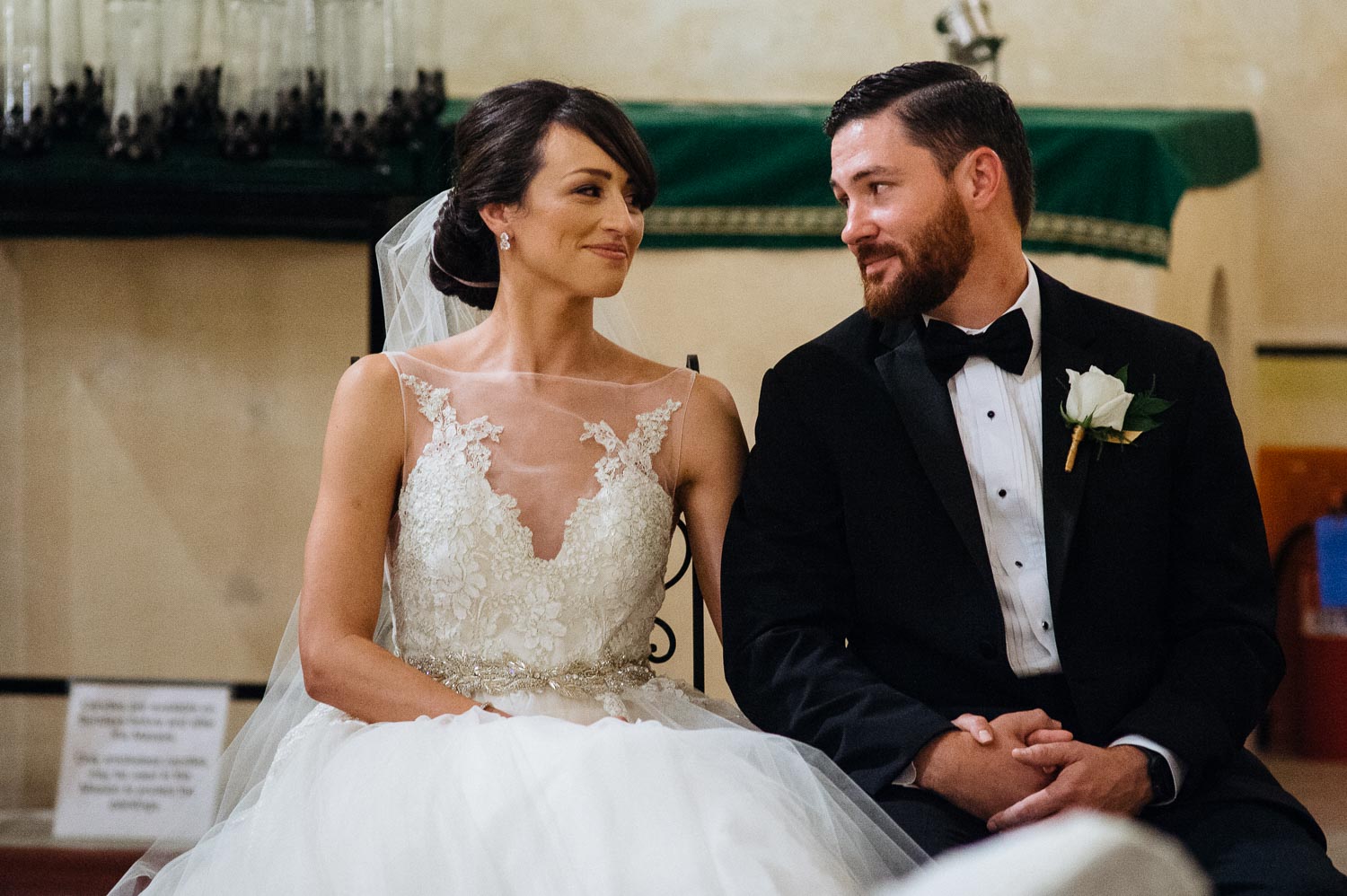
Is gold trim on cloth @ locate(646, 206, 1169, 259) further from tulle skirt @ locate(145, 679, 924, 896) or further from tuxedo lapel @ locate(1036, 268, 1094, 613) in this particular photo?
tulle skirt @ locate(145, 679, 924, 896)

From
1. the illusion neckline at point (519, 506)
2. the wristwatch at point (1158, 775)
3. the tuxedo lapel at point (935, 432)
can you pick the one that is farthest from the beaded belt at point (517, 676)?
the wristwatch at point (1158, 775)

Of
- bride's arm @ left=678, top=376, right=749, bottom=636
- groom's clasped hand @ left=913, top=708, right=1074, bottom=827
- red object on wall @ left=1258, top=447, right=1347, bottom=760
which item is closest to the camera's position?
groom's clasped hand @ left=913, top=708, right=1074, bottom=827

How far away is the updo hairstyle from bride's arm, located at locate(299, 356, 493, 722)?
357 mm

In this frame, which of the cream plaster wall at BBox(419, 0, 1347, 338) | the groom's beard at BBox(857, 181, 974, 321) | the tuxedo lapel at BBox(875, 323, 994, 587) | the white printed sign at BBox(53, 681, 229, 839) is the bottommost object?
the white printed sign at BBox(53, 681, 229, 839)

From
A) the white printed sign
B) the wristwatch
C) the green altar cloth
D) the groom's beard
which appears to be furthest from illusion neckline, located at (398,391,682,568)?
the green altar cloth

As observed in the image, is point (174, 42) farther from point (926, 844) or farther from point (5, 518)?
point (926, 844)

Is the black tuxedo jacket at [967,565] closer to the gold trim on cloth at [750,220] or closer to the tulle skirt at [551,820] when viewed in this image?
the tulle skirt at [551,820]

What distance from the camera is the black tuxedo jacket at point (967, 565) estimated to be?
232cm

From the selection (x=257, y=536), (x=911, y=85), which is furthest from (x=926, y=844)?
(x=257, y=536)

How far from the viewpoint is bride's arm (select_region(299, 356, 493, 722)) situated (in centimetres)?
241

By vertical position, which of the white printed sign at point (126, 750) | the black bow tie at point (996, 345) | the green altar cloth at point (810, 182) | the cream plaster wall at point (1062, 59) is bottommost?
the white printed sign at point (126, 750)

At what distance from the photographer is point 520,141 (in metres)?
2.65

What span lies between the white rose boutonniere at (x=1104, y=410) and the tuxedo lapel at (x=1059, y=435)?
0.07ft

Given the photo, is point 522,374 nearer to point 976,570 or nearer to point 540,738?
point 540,738
